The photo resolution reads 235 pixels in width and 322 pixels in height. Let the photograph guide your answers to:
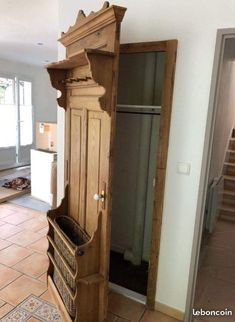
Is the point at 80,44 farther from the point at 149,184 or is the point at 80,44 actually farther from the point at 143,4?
the point at 149,184

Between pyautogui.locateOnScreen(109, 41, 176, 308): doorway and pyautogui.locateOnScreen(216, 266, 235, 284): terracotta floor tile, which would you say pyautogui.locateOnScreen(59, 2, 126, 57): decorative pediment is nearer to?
pyautogui.locateOnScreen(109, 41, 176, 308): doorway

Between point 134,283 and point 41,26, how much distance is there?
10.2 feet

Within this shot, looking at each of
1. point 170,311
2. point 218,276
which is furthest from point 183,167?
point 218,276

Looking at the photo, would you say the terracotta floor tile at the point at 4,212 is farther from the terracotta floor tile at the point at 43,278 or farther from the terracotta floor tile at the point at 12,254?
the terracotta floor tile at the point at 43,278

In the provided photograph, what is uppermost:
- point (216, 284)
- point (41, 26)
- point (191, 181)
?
point (41, 26)

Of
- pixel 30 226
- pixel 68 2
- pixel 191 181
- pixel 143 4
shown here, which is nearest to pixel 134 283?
pixel 191 181

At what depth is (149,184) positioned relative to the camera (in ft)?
8.52

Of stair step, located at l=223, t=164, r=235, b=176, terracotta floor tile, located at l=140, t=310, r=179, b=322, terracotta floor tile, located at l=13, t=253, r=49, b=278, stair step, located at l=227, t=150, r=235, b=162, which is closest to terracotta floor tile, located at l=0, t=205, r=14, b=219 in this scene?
terracotta floor tile, located at l=13, t=253, r=49, b=278

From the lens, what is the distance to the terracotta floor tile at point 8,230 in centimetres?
318

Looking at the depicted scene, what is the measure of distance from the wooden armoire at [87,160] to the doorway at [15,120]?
457 cm

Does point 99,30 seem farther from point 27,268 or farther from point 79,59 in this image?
point 27,268

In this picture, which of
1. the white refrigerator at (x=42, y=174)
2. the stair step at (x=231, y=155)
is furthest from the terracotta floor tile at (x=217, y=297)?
the stair step at (x=231, y=155)

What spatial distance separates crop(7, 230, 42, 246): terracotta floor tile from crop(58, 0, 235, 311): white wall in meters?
1.67

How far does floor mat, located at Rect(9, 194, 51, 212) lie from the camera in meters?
4.05
